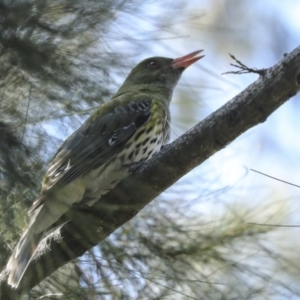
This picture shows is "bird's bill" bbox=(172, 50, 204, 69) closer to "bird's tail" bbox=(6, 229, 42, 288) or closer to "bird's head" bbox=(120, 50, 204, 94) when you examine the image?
"bird's head" bbox=(120, 50, 204, 94)

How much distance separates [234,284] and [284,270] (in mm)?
191

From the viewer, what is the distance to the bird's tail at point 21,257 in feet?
7.79

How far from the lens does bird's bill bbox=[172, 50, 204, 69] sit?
3.64 m

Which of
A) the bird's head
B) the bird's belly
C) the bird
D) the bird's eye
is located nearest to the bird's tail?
the bird

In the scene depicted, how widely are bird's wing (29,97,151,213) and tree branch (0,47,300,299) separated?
0.22 metres

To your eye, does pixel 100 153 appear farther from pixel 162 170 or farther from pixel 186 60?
pixel 186 60

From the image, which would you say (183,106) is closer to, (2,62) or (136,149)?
(136,149)

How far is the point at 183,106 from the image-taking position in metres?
3.22

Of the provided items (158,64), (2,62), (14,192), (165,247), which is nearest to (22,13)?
(2,62)

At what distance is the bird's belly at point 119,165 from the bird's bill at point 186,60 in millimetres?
526

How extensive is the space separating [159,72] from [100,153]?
1.04m

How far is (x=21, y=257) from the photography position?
Answer: 246 cm

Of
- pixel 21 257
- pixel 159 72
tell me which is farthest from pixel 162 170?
pixel 159 72

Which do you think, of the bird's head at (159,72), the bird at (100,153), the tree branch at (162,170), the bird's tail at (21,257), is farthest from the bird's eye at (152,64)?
the bird's tail at (21,257)
